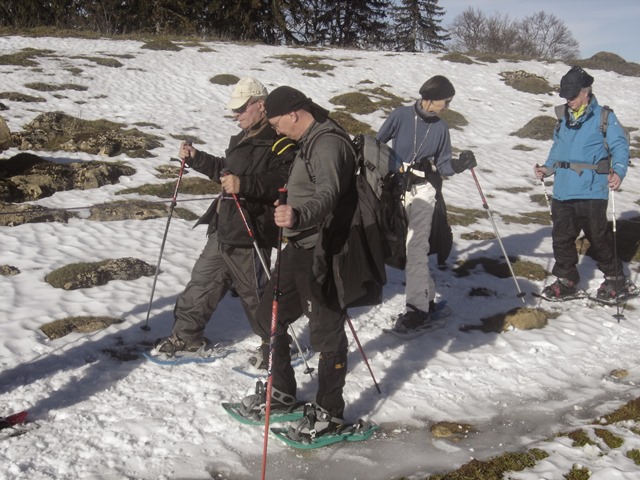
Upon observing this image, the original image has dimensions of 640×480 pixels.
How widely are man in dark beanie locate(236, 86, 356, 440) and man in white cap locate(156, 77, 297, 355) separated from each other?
67 cm

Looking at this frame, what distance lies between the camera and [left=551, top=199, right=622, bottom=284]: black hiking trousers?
24.4ft

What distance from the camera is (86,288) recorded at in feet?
23.8

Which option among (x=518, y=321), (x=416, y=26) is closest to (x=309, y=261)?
(x=518, y=321)

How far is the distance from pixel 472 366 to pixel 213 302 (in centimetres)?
245

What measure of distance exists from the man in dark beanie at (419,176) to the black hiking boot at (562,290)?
77.5 inches

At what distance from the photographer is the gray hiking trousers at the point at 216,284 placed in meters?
5.51

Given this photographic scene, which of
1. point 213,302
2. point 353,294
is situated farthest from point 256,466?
point 213,302

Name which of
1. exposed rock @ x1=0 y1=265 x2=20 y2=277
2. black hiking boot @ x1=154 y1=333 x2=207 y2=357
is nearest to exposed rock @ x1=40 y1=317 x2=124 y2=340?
black hiking boot @ x1=154 y1=333 x2=207 y2=357

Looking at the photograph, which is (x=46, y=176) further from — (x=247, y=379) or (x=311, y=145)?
(x=311, y=145)

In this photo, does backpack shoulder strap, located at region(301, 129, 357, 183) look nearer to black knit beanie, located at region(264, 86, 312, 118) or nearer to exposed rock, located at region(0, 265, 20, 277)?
black knit beanie, located at region(264, 86, 312, 118)

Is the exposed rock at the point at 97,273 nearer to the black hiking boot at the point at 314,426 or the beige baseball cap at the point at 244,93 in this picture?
the beige baseball cap at the point at 244,93

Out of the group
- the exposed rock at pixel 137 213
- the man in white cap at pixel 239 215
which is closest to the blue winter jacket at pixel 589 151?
the man in white cap at pixel 239 215

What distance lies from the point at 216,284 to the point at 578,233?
14.7 feet

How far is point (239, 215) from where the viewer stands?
536 cm
